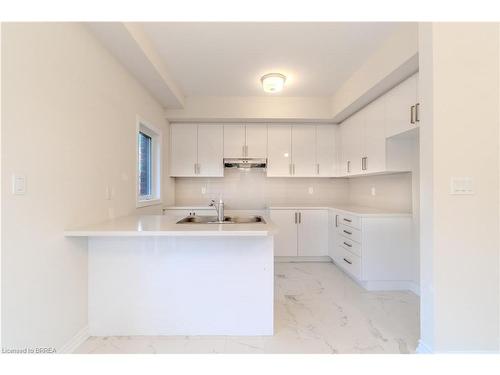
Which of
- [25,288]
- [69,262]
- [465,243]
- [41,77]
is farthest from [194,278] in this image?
[465,243]

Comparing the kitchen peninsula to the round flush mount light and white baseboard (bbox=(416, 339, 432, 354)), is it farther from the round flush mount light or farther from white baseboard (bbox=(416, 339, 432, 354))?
the round flush mount light

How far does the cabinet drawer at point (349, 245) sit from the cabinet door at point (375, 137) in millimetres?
888

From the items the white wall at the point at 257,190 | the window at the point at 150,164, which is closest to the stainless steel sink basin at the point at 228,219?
the window at the point at 150,164

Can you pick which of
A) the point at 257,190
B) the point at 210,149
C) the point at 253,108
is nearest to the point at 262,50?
the point at 253,108

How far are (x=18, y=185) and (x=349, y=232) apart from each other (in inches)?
119

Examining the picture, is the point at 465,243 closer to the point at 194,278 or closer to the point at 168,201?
the point at 194,278

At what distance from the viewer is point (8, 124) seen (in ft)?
4.13

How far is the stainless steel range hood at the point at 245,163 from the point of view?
3932 millimetres

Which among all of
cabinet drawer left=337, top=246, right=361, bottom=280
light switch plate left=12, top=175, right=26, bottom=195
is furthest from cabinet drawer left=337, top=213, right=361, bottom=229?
light switch plate left=12, top=175, right=26, bottom=195

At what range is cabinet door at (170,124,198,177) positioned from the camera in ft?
13.2

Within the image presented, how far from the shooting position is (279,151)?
4070 millimetres

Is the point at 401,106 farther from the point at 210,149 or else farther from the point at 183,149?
the point at 183,149

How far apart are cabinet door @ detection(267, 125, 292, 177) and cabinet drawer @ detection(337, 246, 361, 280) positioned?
1.44 meters
